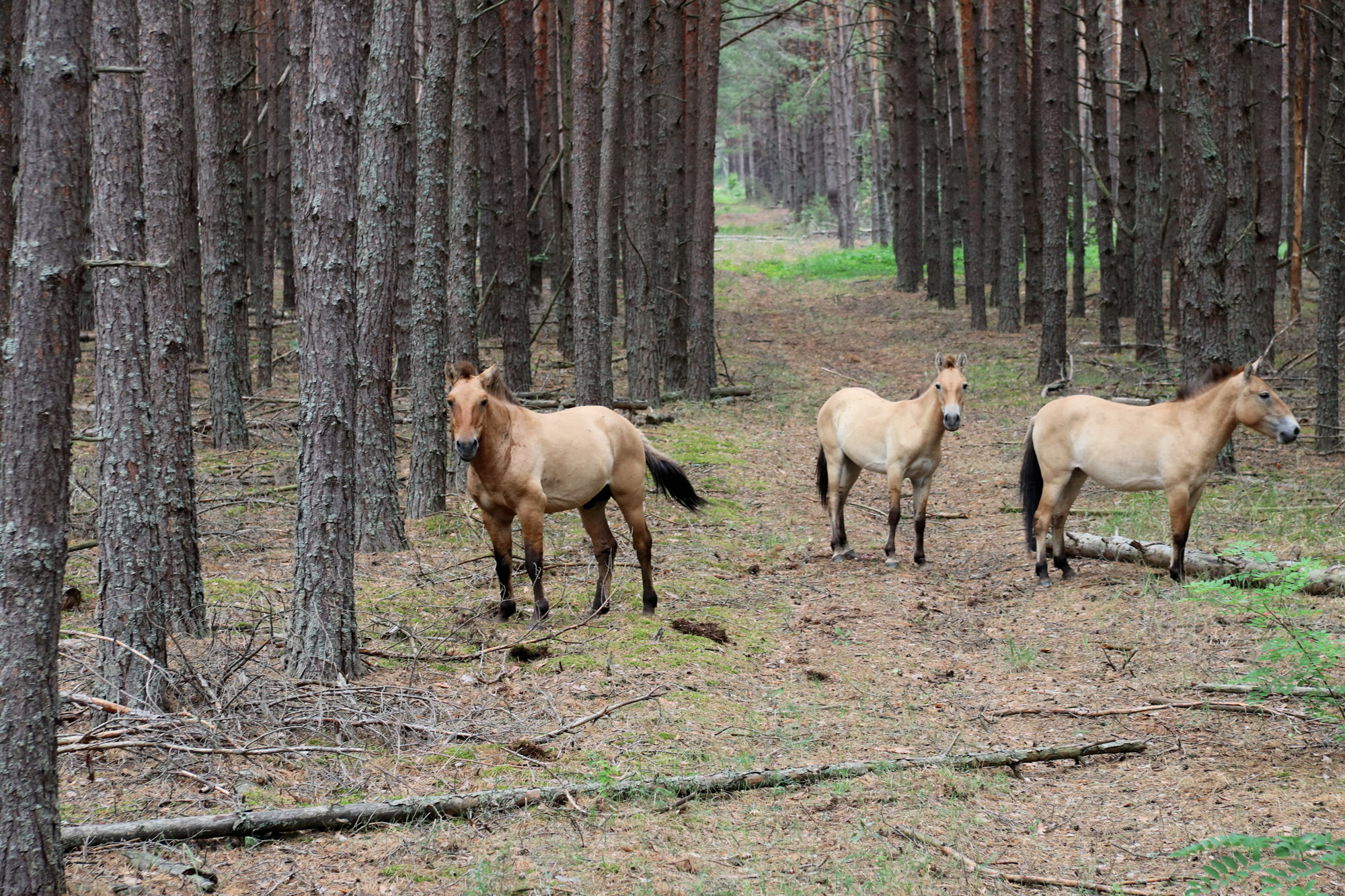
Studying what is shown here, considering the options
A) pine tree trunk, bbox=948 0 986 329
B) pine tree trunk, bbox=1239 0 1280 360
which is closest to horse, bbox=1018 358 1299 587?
pine tree trunk, bbox=1239 0 1280 360

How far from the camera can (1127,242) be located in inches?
965

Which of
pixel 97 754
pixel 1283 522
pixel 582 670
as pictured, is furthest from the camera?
pixel 1283 522

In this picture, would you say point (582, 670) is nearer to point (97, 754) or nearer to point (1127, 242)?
point (97, 754)

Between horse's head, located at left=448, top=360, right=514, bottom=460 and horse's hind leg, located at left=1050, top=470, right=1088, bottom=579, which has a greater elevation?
horse's head, located at left=448, top=360, right=514, bottom=460

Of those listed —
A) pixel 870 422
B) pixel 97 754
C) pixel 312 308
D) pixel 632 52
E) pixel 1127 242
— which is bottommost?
pixel 97 754

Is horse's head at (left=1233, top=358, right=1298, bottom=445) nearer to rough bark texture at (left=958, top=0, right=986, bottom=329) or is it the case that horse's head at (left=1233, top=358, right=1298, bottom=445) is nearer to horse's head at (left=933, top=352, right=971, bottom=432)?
horse's head at (left=933, top=352, right=971, bottom=432)

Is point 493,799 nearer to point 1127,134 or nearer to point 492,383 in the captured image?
point 492,383

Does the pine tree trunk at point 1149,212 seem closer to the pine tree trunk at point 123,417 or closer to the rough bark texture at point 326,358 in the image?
the rough bark texture at point 326,358

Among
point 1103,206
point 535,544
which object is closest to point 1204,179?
point 535,544

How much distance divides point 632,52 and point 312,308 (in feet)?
44.7

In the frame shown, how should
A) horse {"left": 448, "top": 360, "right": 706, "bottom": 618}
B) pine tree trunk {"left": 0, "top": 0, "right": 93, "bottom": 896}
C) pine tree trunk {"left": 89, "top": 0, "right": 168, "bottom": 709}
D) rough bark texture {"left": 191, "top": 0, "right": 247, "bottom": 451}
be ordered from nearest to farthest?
pine tree trunk {"left": 0, "top": 0, "right": 93, "bottom": 896}, pine tree trunk {"left": 89, "top": 0, "right": 168, "bottom": 709}, horse {"left": 448, "top": 360, "right": 706, "bottom": 618}, rough bark texture {"left": 191, "top": 0, "right": 247, "bottom": 451}

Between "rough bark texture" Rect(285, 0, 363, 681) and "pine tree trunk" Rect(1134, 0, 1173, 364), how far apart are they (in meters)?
16.9

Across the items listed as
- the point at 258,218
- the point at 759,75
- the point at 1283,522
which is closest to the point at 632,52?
the point at 258,218

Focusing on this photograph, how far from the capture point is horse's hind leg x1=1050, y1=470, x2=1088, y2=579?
10.1 meters
